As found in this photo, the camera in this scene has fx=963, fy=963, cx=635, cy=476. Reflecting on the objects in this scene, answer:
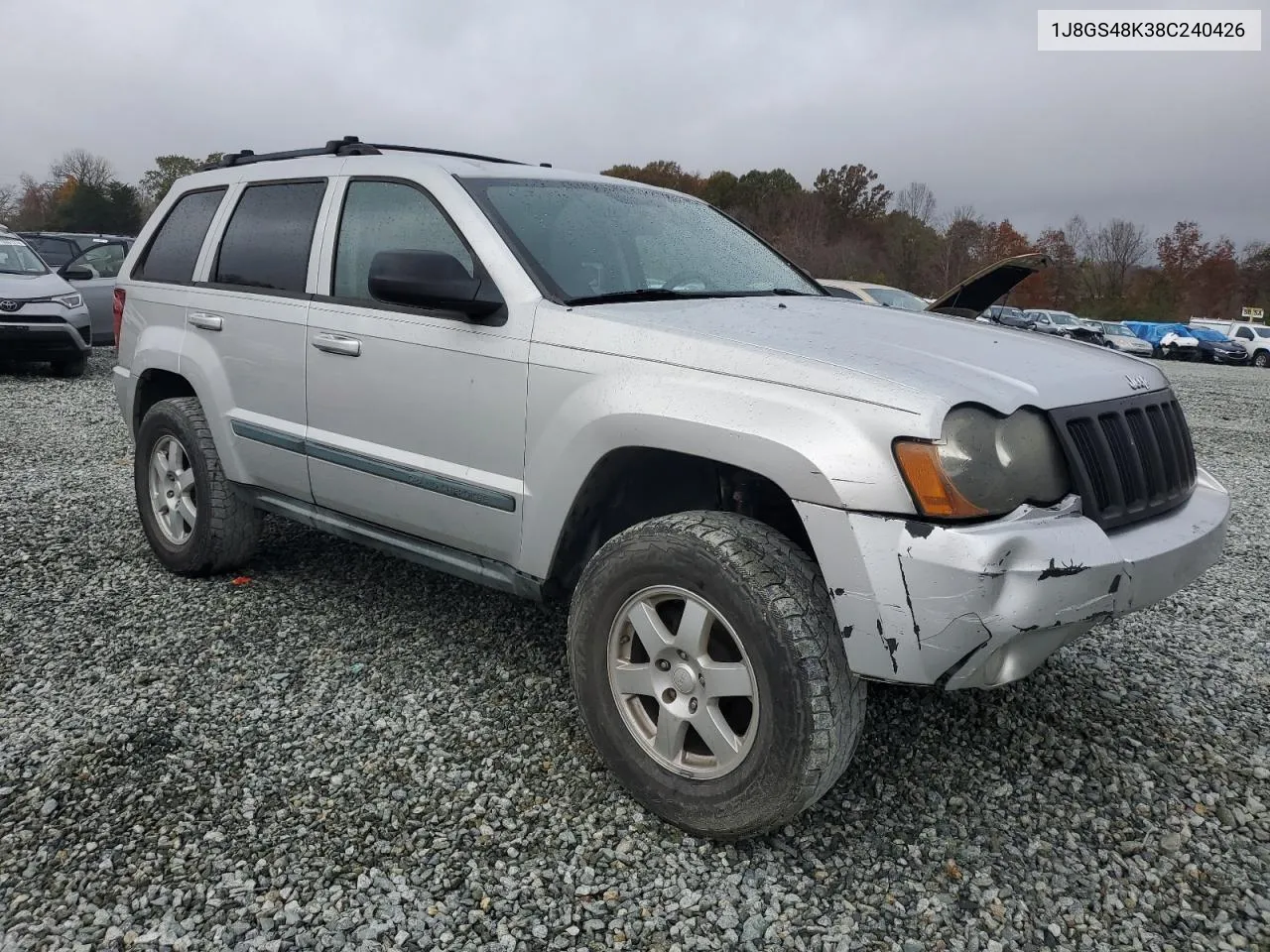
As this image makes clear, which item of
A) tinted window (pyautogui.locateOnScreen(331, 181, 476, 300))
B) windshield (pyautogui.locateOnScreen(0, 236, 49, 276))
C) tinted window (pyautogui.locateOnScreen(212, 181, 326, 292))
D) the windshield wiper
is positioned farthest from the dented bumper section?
windshield (pyautogui.locateOnScreen(0, 236, 49, 276))

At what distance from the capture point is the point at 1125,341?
34.3 meters

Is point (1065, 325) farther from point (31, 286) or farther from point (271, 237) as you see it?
point (271, 237)

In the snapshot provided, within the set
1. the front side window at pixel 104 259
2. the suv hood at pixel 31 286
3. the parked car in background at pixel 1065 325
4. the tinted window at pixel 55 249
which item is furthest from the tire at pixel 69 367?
the parked car in background at pixel 1065 325

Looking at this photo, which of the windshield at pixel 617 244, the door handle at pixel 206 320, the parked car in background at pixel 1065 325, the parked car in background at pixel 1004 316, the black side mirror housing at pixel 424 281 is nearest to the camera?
the black side mirror housing at pixel 424 281

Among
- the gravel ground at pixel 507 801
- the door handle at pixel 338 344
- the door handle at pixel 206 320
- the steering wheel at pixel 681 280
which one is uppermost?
the steering wheel at pixel 681 280

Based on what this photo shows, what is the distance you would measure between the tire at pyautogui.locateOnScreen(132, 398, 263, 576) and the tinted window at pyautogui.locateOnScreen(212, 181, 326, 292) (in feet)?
2.15

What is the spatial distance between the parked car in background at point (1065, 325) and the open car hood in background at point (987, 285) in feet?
92.2

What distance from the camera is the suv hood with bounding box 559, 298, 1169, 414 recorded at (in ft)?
7.61

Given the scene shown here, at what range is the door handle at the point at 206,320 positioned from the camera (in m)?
4.04

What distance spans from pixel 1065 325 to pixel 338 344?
35076 mm

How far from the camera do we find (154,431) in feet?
14.5

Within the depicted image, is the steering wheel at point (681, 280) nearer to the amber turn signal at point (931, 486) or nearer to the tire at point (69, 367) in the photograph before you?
the amber turn signal at point (931, 486)

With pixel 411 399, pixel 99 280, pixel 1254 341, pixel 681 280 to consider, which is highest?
pixel 99 280

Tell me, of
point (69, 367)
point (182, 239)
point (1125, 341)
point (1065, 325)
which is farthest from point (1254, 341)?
point (182, 239)
